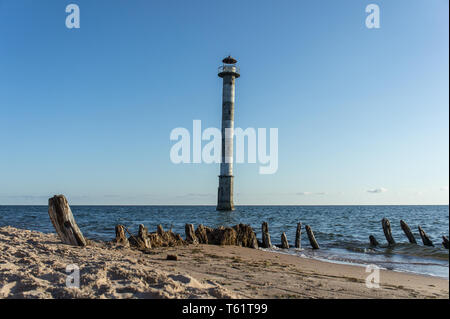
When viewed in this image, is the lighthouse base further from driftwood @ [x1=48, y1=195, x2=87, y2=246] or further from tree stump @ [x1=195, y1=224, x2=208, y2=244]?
driftwood @ [x1=48, y1=195, x2=87, y2=246]

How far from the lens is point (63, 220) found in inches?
416

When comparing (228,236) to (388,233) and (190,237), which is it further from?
(388,233)

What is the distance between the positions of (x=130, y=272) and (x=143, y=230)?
7063 millimetres

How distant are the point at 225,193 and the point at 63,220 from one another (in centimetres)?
3436

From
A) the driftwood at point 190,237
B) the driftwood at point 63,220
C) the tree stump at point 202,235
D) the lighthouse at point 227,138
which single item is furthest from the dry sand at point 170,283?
the lighthouse at point 227,138

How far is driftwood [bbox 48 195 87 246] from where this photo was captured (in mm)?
10352

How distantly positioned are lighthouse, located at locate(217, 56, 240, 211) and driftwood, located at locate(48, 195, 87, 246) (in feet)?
107

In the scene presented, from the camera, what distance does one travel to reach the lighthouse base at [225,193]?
44.1m

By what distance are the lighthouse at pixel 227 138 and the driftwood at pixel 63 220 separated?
3273 cm

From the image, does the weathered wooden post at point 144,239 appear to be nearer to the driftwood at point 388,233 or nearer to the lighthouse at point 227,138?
the driftwood at point 388,233

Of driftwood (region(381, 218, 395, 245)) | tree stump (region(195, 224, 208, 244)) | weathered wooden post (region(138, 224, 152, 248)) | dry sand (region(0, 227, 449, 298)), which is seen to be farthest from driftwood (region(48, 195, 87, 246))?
driftwood (region(381, 218, 395, 245))
